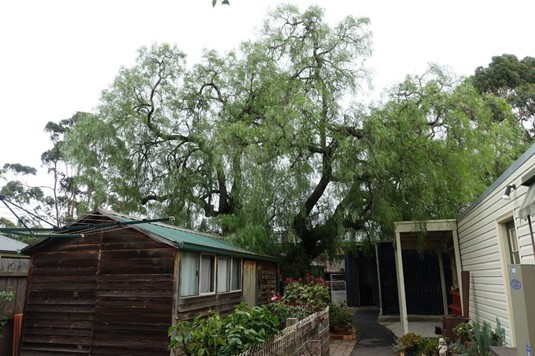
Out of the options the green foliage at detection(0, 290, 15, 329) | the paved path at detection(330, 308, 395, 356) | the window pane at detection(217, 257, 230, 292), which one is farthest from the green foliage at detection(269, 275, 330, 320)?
the green foliage at detection(0, 290, 15, 329)

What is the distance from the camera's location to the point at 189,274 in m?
8.30

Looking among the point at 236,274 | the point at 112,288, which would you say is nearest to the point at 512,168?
the point at 236,274

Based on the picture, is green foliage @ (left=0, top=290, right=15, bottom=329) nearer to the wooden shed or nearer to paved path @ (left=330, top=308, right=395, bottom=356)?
Answer: the wooden shed

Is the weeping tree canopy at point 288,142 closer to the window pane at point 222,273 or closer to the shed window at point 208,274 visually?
the shed window at point 208,274

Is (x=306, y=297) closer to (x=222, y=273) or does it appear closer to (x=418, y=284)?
(x=222, y=273)

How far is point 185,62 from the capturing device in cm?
1622

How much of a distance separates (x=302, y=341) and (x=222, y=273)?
4675 mm

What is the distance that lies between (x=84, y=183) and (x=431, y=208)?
12131 millimetres

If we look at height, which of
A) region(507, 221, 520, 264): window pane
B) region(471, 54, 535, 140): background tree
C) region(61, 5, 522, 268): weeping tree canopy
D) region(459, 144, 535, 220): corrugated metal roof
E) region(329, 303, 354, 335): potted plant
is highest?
region(471, 54, 535, 140): background tree

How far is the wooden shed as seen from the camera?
765cm

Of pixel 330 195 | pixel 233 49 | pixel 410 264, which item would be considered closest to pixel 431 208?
pixel 330 195

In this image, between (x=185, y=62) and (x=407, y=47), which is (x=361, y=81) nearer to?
(x=407, y=47)

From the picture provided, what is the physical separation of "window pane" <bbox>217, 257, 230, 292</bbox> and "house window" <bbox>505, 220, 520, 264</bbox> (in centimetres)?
627

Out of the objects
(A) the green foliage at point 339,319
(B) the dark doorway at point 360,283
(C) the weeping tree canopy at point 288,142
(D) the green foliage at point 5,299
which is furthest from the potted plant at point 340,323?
(B) the dark doorway at point 360,283
